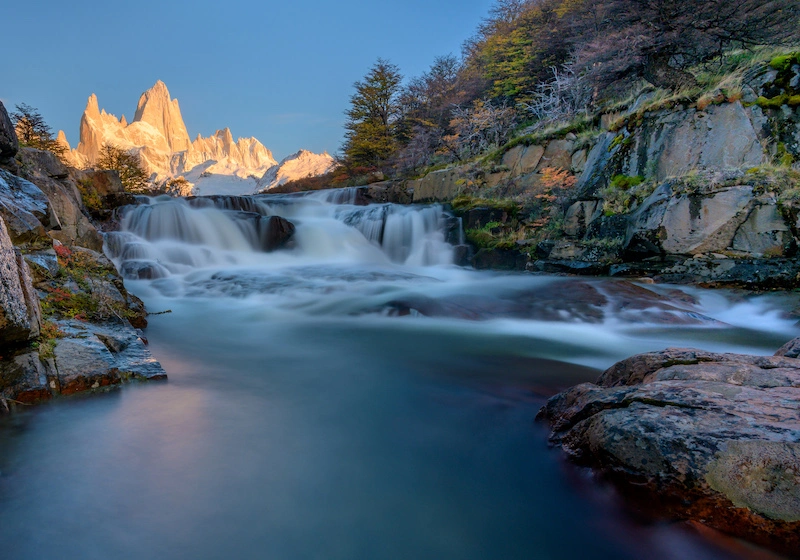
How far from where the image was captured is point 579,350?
5.32m

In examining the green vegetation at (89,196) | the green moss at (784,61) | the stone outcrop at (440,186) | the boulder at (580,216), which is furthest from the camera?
the stone outcrop at (440,186)

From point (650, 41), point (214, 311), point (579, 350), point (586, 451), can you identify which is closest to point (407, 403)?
point (586, 451)

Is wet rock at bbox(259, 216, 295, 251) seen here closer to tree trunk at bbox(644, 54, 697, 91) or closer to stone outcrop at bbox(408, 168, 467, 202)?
stone outcrop at bbox(408, 168, 467, 202)

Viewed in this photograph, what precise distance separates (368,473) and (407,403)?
111 cm

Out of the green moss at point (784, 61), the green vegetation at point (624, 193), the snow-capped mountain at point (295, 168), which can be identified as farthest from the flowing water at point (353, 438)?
the snow-capped mountain at point (295, 168)

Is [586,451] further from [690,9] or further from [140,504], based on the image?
[690,9]

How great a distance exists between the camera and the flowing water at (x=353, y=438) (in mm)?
1934

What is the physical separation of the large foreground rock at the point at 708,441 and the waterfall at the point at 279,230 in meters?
11.0

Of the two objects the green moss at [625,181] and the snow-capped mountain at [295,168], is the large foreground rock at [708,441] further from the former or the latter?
the snow-capped mountain at [295,168]

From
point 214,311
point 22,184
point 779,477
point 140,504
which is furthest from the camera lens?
point 214,311

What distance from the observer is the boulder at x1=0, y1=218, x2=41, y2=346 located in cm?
279

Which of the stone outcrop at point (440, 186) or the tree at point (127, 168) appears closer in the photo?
the stone outcrop at point (440, 186)

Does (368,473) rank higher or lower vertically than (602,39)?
lower

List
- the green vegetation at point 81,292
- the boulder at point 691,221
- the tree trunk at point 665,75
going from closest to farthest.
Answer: the green vegetation at point 81,292, the boulder at point 691,221, the tree trunk at point 665,75
